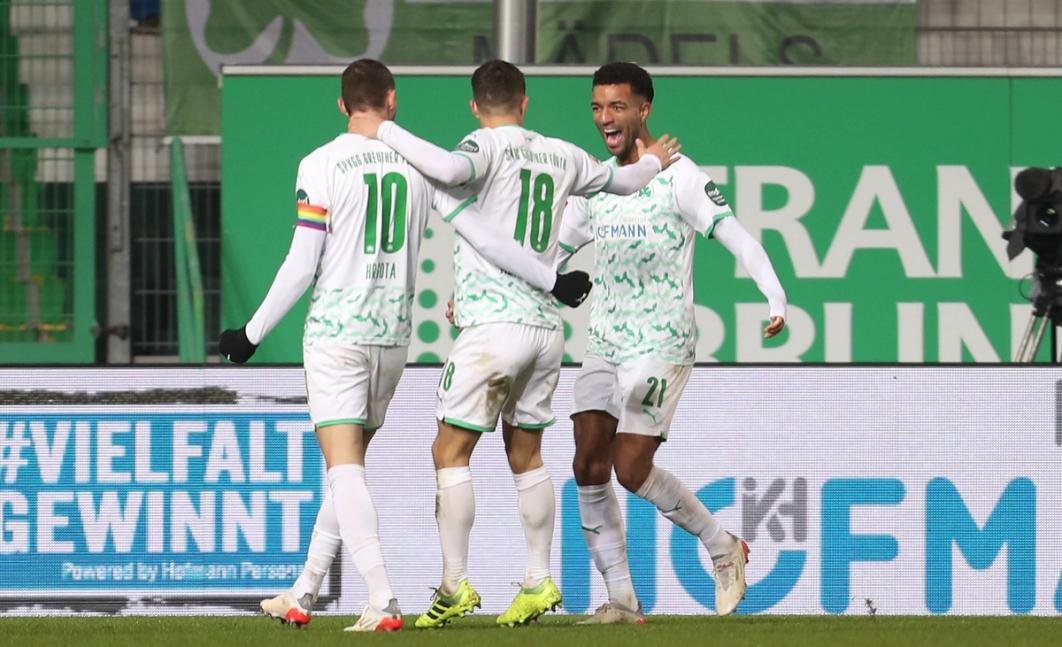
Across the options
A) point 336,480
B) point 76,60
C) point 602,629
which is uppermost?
point 76,60

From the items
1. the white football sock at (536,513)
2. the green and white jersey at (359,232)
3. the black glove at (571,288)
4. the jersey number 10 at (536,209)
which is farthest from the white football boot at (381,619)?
the jersey number 10 at (536,209)

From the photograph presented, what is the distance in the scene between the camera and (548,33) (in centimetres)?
1191

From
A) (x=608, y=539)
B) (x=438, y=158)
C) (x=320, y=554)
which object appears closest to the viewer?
(x=438, y=158)

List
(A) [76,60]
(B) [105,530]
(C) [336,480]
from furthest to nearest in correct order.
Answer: (A) [76,60], (B) [105,530], (C) [336,480]

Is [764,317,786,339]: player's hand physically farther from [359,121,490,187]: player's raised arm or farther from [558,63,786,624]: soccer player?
[359,121,490,187]: player's raised arm

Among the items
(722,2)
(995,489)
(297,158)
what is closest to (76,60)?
(297,158)

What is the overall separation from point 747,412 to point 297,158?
452cm

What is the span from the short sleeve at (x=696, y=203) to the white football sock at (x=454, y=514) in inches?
43.7

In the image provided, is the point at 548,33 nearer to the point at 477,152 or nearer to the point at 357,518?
the point at 477,152

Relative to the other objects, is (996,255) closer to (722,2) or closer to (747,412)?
(722,2)

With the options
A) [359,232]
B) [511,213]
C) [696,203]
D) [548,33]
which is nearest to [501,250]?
[511,213]

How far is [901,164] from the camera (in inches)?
435

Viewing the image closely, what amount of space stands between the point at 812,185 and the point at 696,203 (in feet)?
15.9

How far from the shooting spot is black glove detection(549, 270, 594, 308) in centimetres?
575
